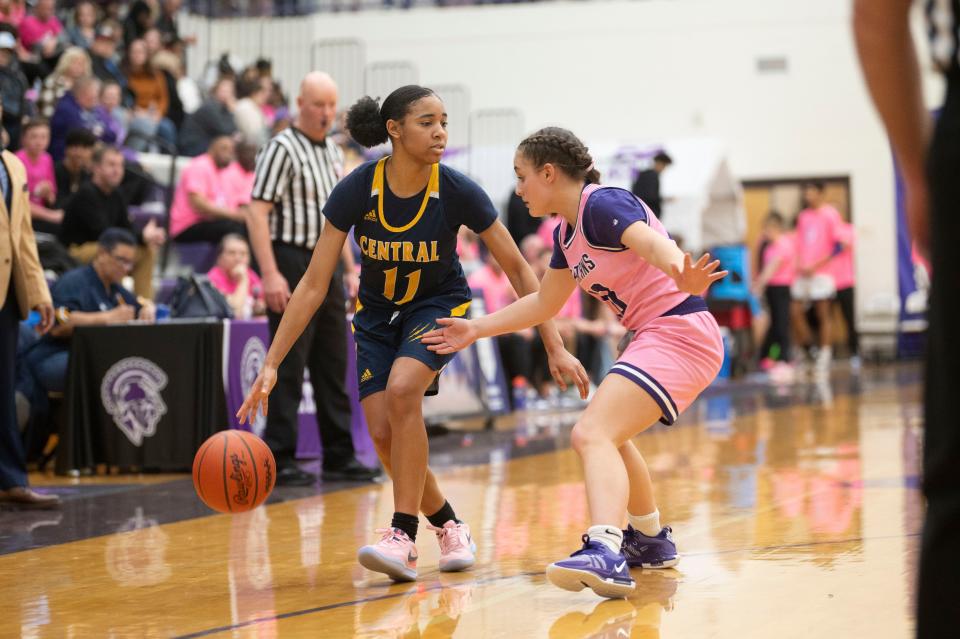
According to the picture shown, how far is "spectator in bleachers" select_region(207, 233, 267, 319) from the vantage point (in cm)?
971

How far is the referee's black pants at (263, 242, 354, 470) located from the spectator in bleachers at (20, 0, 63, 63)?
7934 millimetres

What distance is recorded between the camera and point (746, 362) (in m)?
17.9

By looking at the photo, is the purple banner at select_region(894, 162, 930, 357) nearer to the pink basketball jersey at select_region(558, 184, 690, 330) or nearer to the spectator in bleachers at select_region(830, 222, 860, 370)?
the spectator in bleachers at select_region(830, 222, 860, 370)

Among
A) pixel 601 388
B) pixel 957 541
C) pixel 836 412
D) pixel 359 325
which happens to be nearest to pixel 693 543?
pixel 601 388

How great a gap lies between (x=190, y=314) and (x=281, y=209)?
7.04ft

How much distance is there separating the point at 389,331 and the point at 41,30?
11.0 m

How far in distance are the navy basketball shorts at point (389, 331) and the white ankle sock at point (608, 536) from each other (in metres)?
1.00

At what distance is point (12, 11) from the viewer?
46.5 ft

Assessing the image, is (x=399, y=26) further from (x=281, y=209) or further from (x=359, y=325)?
(x=359, y=325)

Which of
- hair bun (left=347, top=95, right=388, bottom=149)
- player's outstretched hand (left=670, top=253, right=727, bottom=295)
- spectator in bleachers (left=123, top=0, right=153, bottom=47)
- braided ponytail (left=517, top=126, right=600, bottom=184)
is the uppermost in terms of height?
spectator in bleachers (left=123, top=0, right=153, bottom=47)

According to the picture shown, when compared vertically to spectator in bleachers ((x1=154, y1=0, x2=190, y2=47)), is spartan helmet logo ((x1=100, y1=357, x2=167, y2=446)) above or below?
below

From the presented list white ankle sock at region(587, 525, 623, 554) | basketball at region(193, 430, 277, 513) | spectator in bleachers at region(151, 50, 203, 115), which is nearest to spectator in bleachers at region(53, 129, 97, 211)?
spectator in bleachers at region(151, 50, 203, 115)

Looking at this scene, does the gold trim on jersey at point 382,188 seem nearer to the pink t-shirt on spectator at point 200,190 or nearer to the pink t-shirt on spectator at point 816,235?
the pink t-shirt on spectator at point 200,190

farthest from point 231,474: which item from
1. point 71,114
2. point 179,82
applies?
point 179,82
